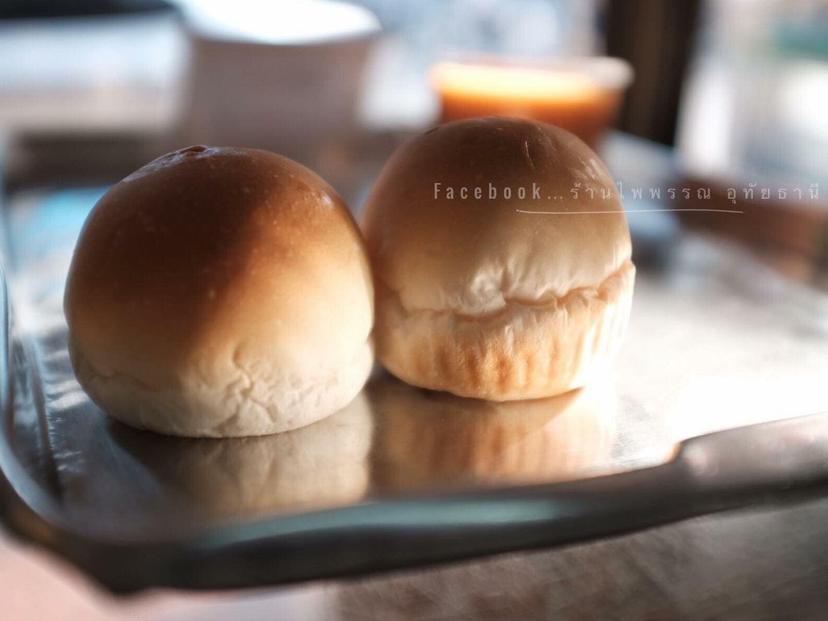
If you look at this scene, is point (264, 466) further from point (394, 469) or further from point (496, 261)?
point (496, 261)

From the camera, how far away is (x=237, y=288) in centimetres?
52

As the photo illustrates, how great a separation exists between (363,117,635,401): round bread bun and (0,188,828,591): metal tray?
3 centimetres

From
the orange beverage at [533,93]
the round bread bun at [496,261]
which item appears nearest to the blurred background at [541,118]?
the orange beverage at [533,93]

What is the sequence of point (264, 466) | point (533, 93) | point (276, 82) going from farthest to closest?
point (276, 82) → point (533, 93) → point (264, 466)

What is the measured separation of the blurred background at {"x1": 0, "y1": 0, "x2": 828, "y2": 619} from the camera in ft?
2.47

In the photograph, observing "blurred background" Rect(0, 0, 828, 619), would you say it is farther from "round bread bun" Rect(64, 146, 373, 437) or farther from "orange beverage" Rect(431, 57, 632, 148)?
"round bread bun" Rect(64, 146, 373, 437)

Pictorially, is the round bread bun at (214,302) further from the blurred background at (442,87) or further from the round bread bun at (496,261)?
the blurred background at (442,87)

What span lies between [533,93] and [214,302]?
73 centimetres

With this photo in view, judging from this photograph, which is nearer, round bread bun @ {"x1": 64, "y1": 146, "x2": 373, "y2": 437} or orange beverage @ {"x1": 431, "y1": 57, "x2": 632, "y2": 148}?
round bread bun @ {"x1": 64, "y1": 146, "x2": 373, "y2": 437}

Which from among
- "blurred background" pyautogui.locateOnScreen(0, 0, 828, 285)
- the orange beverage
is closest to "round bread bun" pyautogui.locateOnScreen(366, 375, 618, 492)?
"blurred background" pyautogui.locateOnScreen(0, 0, 828, 285)

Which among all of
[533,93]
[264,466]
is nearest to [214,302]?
[264,466]

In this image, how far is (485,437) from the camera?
561 millimetres

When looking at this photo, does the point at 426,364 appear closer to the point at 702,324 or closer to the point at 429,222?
the point at 429,222

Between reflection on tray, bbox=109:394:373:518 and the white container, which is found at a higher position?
the white container
